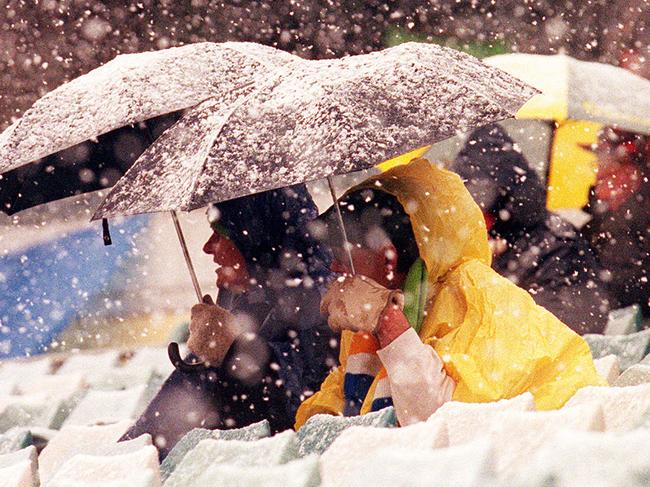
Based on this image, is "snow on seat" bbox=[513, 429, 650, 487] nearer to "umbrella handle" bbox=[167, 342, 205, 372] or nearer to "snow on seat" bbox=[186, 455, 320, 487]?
"snow on seat" bbox=[186, 455, 320, 487]

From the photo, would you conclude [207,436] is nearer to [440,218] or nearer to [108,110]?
[440,218]

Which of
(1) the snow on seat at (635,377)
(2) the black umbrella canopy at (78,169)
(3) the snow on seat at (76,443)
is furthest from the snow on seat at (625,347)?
(2) the black umbrella canopy at (78,169)

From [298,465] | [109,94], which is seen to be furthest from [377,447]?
[109,94]

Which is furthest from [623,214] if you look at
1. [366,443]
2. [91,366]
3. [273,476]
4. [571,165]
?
[273,476]

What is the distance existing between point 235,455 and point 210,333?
95cm

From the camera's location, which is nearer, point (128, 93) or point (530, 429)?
point (530, 429)

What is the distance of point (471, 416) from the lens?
2.55 meters

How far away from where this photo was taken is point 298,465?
232cm

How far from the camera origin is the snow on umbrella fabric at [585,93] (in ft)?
19.3

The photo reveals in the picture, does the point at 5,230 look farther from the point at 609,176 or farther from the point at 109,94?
the point at 109,94

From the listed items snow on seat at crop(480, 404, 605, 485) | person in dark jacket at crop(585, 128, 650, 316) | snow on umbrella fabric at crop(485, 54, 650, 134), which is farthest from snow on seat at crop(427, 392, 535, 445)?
person in dark jacket at crop(585, 128, 650, 316)

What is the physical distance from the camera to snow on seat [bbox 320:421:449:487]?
236 cm

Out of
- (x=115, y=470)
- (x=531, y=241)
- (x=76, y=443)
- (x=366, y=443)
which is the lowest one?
(x=531, y=241)

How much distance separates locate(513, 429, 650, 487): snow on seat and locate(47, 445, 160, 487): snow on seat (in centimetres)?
100
